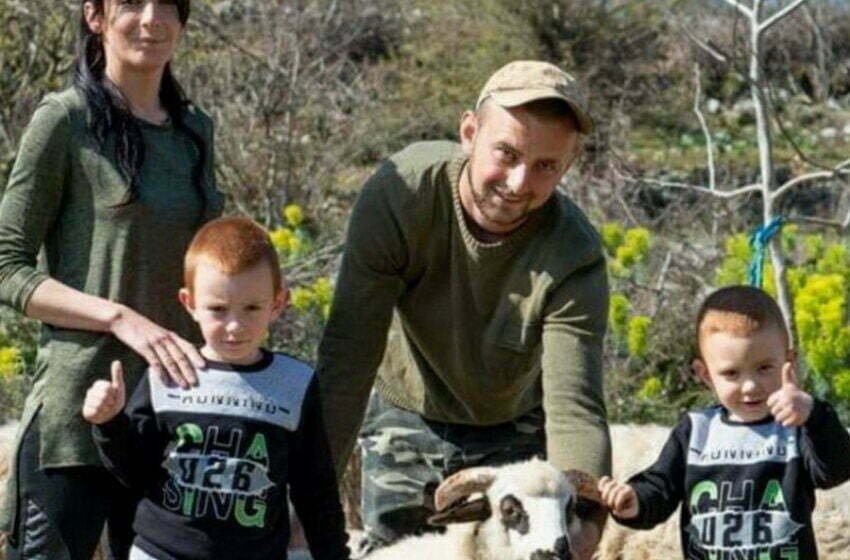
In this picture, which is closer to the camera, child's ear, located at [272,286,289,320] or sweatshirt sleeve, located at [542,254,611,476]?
child's ear, located at [272,286,289,320]

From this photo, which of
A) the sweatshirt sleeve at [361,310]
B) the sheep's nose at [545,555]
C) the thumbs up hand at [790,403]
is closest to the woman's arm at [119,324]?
the sweatshirt sleeve at [361,310]

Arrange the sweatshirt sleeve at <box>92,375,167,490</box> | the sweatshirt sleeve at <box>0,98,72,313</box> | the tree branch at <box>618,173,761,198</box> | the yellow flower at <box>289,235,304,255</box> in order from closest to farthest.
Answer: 1. the sweatshirt sleeve at <box>92,375,167,490</box>
2. the sweatshirt sleeve at <box>0,98,72,313</box>
3. the tree branch at <box>618,173,761,198</box>
4. the yellow flower at <box>289,235,304,255</box>

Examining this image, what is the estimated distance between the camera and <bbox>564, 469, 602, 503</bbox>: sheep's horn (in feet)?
17.1

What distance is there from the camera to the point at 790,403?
4988 millimetres

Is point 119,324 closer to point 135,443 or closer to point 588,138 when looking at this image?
point 135,443

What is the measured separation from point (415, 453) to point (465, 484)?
0.68m

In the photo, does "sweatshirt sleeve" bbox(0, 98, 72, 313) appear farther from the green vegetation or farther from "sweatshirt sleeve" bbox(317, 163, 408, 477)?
the green vegetation

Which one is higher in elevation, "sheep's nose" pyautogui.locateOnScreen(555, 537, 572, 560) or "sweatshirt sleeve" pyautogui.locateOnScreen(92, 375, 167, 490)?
"sweatshirt sleeve" pyautogui.locateOnScreen(92, 375, 167, 490)

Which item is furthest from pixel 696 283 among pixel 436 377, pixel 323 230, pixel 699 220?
pixel 436 377

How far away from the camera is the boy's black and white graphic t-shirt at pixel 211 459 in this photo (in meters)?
4.93

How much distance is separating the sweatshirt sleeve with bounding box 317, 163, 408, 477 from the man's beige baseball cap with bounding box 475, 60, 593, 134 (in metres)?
0.41

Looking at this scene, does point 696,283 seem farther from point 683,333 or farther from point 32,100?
point 32,100

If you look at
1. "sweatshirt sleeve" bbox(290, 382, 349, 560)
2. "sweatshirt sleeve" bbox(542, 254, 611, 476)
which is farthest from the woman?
"sweatshirt sleeve" bbox(542, 254, 611, 476)

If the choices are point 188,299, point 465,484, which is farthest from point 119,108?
point 465,484
